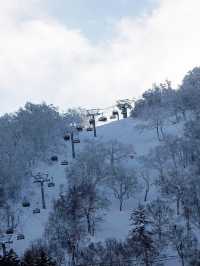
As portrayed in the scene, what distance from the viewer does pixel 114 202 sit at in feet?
241

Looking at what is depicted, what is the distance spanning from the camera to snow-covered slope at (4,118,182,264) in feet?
208

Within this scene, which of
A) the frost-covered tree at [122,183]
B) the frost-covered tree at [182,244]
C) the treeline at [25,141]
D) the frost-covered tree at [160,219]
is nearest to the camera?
the frost-covered tree at [182,244]

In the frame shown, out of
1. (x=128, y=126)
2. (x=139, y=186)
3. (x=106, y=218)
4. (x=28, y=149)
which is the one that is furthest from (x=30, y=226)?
(x=128, y=126)

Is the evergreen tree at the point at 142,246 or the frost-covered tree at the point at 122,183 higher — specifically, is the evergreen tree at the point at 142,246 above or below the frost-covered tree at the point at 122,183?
below

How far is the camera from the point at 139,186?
7488cm

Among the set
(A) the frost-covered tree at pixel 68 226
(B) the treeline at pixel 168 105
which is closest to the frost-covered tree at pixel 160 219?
(A) the frost-covered tree at pixel 68 226

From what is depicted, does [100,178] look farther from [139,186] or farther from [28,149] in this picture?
[28,149]

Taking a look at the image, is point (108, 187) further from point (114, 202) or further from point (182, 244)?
point (182, 244)

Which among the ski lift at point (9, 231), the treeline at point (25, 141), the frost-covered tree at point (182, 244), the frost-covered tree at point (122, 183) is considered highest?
the treeline at point (25, 141)

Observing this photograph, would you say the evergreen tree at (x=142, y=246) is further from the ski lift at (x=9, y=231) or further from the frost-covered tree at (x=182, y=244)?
the ski lift at (x=9, y=231)

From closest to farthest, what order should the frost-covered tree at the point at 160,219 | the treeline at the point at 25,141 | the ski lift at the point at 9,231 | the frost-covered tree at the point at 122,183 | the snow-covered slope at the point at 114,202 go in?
the frost-covered tree at the point at 160,219 < the ski lift at the point at 9,231 < the snow-covered slope at the point at 114,202 < the frost-covered tree at the point at 122,183 < the treeline at the point at 25,141

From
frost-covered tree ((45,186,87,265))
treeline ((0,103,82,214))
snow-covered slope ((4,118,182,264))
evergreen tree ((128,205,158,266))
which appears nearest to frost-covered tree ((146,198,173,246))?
evergreen tree ((128,205,158,266))

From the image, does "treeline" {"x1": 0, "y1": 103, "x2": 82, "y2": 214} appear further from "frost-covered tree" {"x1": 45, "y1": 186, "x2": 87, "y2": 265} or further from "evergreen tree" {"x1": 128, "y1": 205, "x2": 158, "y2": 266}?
"evergreen tree" {"x1": 128, "y1": 205, "x2": 158, "y2": 266}

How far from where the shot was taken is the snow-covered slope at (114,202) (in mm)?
63312
